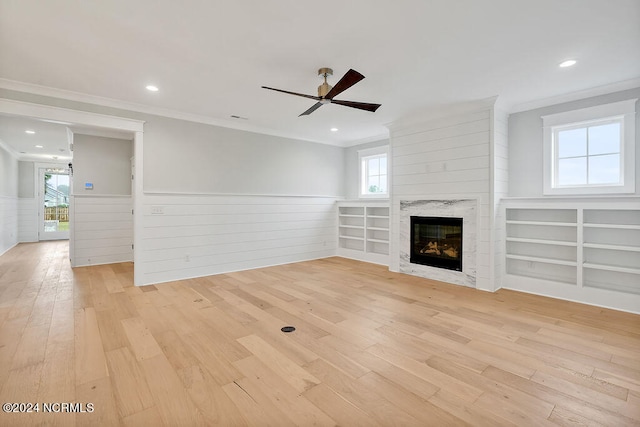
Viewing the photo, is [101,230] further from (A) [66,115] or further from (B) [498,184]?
(B) [498,184]

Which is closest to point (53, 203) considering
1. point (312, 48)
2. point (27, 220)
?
point (27, 220)

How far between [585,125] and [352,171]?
4.10 m

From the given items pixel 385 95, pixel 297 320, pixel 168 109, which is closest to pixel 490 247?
pixel 385 95

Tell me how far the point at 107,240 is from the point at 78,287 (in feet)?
6.47

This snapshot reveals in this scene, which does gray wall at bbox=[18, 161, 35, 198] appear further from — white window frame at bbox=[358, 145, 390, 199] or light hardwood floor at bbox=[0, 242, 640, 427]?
white window frame at bbox=[358, 145, 390, 199]

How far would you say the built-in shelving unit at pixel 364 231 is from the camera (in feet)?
19.8

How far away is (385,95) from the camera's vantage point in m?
3.97

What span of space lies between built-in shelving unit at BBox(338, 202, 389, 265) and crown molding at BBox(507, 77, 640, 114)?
2.58 meters

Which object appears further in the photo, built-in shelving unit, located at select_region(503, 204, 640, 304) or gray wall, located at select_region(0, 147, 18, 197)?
gray wall, located at select_region(0, 147, 18, 197)

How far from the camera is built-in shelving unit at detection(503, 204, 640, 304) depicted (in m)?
3.45

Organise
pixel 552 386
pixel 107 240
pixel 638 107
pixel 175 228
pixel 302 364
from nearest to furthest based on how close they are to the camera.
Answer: pixel 552 386 < pixel 302 364 < pixel 638 107 < pixel 175 228 < pixel 107 240

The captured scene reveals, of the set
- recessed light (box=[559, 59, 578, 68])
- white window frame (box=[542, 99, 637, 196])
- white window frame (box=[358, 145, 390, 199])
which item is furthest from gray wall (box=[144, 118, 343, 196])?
recessed light (box=[559, 59, 578, 68])

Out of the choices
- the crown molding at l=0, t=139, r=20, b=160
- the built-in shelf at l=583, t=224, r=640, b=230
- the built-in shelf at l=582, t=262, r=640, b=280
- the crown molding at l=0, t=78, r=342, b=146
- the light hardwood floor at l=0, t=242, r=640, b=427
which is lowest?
the light hardwood floor at l=0, t=242, r=640, b=427

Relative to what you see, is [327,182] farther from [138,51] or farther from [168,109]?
[138,51]
